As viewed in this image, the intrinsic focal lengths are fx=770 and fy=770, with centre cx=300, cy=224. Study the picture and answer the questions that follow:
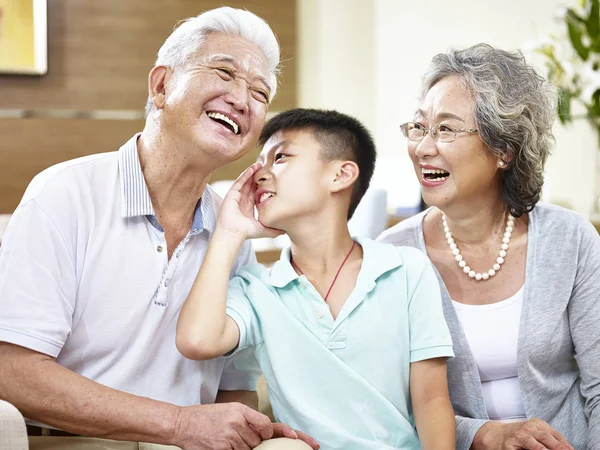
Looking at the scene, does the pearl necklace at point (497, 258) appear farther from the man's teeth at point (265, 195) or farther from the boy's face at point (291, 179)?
the man's teeth at point (265, 195)

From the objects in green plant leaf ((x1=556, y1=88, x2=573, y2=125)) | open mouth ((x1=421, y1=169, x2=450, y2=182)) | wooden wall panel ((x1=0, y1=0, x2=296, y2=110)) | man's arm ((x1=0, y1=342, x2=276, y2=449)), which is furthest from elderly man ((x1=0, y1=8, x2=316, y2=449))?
wooden wall panel ((x1=0, y1=0, x2=296, y2=110))

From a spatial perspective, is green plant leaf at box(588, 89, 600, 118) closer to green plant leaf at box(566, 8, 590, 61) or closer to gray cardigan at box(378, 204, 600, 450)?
green plant leaf at box(566, 8, 590, 61)

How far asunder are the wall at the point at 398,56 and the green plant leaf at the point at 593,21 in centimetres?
72

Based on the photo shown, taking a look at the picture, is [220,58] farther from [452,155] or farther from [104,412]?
[104,412]

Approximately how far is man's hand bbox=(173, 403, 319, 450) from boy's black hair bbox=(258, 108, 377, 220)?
686mm

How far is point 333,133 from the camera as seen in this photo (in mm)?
1983

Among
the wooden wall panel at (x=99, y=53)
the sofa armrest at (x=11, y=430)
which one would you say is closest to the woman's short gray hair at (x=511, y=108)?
the sofa armrest at (x=11, y=430)

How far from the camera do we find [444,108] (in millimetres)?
1993

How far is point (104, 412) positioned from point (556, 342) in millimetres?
1121

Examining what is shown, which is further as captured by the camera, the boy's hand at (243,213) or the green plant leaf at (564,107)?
the green plant leaf at (564,107)

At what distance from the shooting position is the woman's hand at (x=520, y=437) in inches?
67.9

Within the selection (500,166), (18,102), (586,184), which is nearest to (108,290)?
(500,166)

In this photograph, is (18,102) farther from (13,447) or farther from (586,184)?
(586,184)

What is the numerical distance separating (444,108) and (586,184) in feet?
11.1
